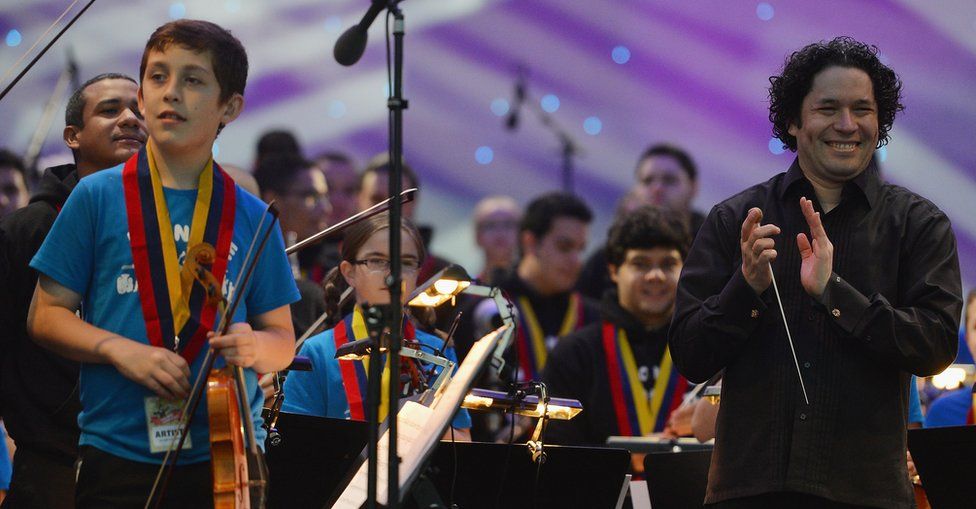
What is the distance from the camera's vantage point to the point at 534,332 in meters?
6.79

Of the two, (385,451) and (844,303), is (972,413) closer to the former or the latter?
(844,303)

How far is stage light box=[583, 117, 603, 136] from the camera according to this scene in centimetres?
832

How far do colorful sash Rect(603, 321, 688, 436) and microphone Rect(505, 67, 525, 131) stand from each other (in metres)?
3.01

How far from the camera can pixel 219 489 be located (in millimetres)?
2699

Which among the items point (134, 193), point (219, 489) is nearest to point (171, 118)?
point (134, 193)

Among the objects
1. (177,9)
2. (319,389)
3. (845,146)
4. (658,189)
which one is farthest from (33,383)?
(177,9)

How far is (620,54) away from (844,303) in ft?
17.8

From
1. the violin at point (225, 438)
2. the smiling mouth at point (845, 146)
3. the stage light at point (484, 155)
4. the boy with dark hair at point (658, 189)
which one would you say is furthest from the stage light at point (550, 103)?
the violin at point (225, 438)

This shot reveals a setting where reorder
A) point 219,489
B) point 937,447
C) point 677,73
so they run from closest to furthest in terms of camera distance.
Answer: point 219,489 < point 937,447 < point 677,73

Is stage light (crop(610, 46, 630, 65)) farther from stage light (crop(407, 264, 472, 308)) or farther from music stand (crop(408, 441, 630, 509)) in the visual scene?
stage light (crop(407, 264, 472, 308))

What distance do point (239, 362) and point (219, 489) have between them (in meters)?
0.28

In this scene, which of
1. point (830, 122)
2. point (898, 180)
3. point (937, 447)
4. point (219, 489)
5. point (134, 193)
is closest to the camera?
point (219, 489)

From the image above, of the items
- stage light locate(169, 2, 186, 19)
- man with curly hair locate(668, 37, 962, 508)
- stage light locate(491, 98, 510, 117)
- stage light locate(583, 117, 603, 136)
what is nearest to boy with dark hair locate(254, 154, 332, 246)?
stage light locate(169, 2, 186, 19)

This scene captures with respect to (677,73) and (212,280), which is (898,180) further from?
(212,280)
